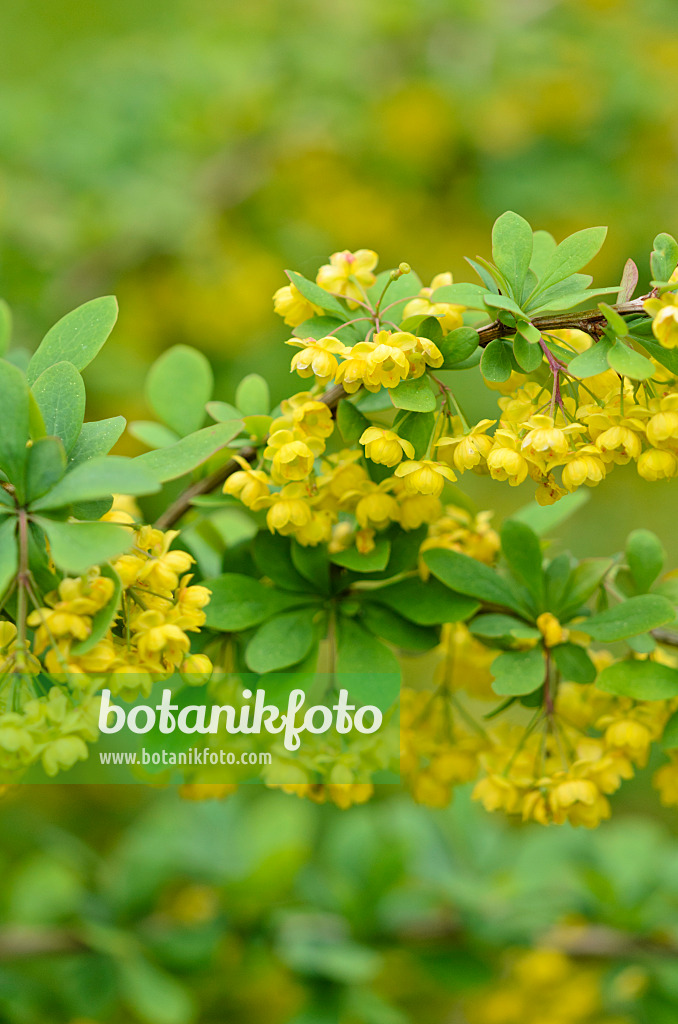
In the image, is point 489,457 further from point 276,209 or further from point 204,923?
point 276,209

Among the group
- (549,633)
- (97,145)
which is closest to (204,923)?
(549,633)

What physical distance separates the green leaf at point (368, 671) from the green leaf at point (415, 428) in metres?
0.18

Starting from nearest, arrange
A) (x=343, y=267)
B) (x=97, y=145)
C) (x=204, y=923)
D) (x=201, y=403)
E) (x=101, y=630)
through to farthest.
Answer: (x=101, y=630) → (x=343, y=267) → (x=201, y=403) → (x=204, y=923) → (x=97, y=145)

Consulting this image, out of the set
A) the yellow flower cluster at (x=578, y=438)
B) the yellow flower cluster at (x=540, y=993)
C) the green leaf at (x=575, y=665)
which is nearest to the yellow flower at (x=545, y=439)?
the yellow flower cluster at (x=578, y=438)

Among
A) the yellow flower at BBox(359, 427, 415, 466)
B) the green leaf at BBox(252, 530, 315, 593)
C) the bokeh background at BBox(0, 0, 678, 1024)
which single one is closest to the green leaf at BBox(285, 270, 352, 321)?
the yellow flower at BBox(359, 427, 415, 466)

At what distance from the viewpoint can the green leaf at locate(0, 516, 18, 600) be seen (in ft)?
1.81

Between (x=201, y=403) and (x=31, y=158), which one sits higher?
(x=31, y=158)

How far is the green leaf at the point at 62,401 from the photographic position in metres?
0.63

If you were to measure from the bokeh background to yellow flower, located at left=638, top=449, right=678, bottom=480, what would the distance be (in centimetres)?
72

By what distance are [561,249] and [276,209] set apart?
171 centimetres

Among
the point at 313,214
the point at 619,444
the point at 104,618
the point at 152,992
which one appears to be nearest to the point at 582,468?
the point at 619,444

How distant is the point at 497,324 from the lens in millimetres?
650

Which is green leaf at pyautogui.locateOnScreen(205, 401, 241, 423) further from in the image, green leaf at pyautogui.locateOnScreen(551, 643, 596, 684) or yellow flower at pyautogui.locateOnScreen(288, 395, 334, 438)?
green leaf at pyautogui.locateOnScreen(551, 643, 596, 684)

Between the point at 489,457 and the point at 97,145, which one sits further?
the point at 97,145
